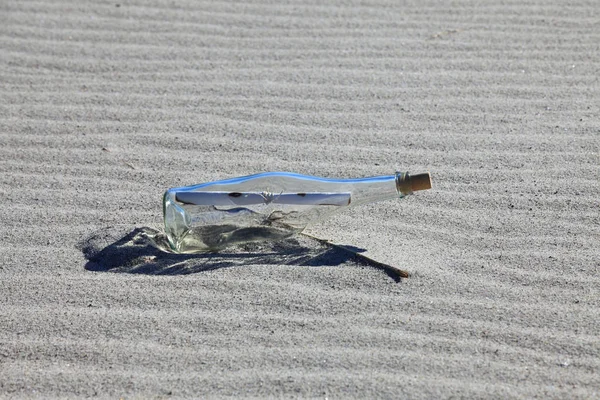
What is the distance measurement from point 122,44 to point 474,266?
2.44 m

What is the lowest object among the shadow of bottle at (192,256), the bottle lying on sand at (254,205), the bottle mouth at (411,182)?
the shadow of bottle at (192,256)

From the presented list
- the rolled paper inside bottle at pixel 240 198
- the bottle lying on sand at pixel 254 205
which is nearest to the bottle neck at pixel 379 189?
the bottle lying on sand at pixel 254 205

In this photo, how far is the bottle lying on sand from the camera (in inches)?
111

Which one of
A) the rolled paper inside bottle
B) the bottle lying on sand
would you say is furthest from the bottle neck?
the rolled paper inside bottle

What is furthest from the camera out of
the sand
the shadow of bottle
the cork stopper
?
the shadow of bottle

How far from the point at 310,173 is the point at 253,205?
0.60 m

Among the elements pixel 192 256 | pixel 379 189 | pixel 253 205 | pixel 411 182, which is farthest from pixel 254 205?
pixel 411 182

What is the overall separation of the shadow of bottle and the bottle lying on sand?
0.13ft

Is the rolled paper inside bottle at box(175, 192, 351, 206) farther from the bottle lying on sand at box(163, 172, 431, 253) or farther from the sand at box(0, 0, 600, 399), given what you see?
the sand at box(0, 0, 600, 399)

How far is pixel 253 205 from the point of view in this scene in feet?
9.27

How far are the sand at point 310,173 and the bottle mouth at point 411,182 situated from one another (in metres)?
0.23

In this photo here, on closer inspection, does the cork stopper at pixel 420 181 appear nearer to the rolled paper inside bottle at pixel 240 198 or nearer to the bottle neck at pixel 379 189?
the bottle neck at pixel 379 189

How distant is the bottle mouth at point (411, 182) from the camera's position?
2676 millimetres

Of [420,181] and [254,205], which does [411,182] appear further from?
[254,205]
